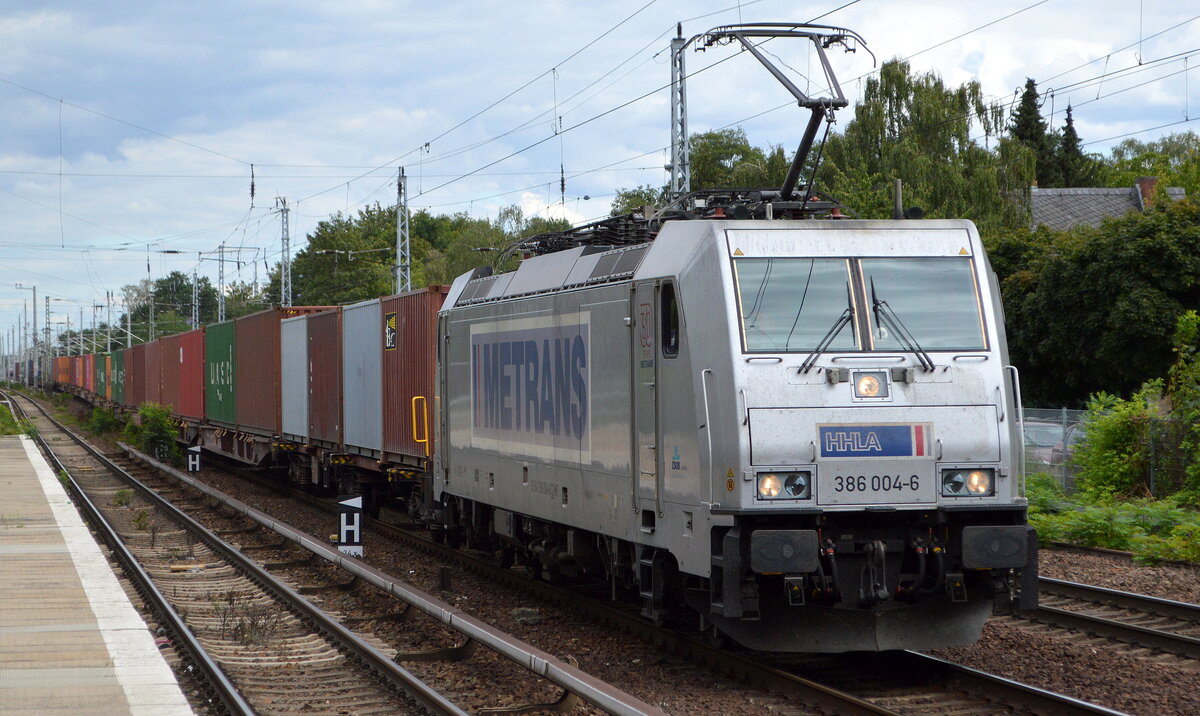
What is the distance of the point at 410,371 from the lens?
17188 millimetres

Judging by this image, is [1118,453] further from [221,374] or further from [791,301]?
[221,374]

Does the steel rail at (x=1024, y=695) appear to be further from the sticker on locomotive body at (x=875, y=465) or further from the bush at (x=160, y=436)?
the bush at (x=160, y=436)

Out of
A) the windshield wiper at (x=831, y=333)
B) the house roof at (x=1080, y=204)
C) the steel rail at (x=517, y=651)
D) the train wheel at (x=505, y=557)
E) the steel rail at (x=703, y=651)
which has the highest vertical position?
the house roof at (x=1080, y=204)

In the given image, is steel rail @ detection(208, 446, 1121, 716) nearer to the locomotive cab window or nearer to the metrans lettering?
the metrans lettering

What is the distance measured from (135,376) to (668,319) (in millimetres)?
40510

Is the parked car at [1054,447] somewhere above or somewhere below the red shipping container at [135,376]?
below

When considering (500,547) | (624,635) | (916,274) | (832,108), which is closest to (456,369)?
(500,547)

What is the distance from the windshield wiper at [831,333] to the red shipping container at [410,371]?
817 cm

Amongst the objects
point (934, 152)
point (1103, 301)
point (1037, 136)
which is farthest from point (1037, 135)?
point (1103, 301)

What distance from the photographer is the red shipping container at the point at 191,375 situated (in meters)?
33.2

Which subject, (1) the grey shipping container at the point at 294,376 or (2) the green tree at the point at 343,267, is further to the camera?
(2) the green tree at the point at 343,267

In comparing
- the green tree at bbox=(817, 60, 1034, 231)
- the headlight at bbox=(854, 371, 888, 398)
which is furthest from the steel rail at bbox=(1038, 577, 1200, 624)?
the green tree at bbox=(817, 60, 1034, 231)

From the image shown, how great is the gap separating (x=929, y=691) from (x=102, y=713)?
17.1ft

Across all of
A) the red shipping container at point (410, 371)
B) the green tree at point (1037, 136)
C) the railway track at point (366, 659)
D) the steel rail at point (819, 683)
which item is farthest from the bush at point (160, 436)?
the green tree at point (1037, 136)
